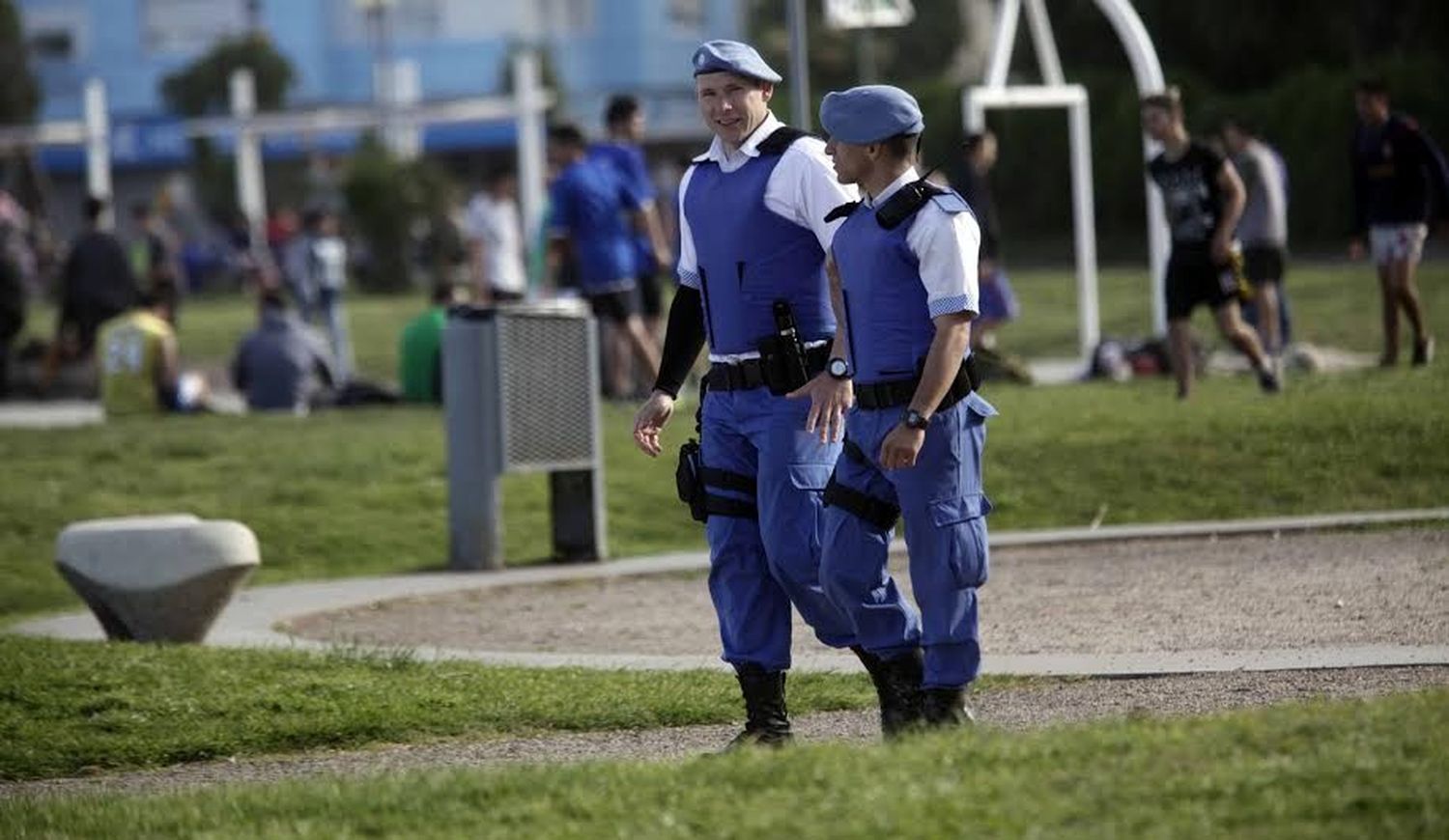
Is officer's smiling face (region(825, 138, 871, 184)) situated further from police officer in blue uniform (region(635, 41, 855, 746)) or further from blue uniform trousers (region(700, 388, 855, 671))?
blue uniform trousers (region(700, 388, 855, 671))

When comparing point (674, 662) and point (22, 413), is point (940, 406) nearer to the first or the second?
point (674, 662)

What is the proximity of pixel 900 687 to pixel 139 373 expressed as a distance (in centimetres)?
1432

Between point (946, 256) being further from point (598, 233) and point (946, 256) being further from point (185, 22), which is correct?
point (185, 22)

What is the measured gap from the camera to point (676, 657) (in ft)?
32.2

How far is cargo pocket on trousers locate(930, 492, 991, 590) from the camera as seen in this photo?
6.77 meters

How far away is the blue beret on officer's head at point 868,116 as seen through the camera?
6930 millimetres

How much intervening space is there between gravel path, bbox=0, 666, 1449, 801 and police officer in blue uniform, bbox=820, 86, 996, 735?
26.7 inches

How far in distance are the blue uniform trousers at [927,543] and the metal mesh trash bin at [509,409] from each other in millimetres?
6157

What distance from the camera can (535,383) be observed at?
517 inches

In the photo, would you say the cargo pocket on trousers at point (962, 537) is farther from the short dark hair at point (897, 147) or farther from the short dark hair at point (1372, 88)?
the short dark hair at point (1372, 88)

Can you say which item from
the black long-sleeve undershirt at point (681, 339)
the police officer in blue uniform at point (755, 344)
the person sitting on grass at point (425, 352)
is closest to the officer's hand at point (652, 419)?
the black long-sleeve undershirt at point (681, 339)

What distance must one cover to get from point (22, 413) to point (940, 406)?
59.8ft

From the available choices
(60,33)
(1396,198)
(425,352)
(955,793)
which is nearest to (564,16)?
(60,33)

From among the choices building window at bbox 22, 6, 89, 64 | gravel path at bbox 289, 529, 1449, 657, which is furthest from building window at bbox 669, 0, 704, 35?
gravel path at bbox 289, 529, 1449, 657
